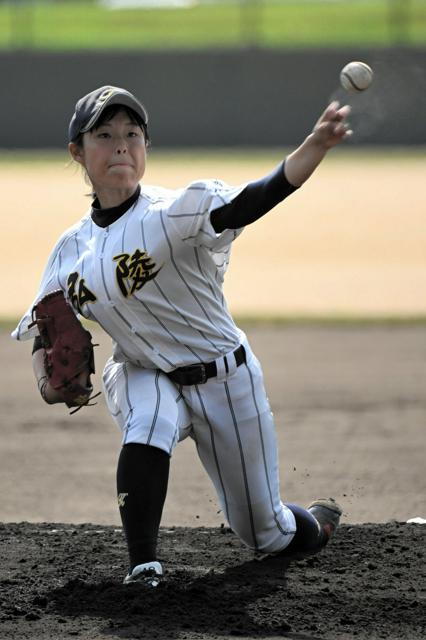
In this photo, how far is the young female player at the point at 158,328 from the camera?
348cm

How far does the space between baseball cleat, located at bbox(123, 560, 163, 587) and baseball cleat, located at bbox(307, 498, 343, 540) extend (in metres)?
0.81

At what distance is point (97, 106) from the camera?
3.62m

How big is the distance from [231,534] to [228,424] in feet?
2.93

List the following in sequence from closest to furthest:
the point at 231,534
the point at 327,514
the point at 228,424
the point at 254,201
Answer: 1. the point at 254,201
2. the point at 228,424
3. the point at 327,514
4. the point at 231,534

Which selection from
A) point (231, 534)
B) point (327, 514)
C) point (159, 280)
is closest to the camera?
point (159, 280)

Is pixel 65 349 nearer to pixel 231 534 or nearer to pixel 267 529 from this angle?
pixel 267 529

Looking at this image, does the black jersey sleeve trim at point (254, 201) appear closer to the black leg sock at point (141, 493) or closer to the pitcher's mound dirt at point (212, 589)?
the black leg sock at point (141, 493)

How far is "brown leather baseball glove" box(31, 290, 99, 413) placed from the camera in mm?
3699

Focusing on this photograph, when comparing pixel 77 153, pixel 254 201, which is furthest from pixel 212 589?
pixel 77 153

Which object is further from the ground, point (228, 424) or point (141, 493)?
point (228, 424)

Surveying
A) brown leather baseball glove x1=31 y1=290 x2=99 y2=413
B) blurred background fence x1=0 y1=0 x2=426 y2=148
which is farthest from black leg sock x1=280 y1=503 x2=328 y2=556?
blurred background fence x1=0 y1=0 x2=426 y2=148

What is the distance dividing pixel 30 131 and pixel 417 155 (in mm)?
8563

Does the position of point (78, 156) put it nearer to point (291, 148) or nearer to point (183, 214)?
point (183, 214)

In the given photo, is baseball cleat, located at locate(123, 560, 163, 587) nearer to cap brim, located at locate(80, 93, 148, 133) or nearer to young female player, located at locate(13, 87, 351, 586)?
young female player, located at locate(13, 87, 351, 586)
